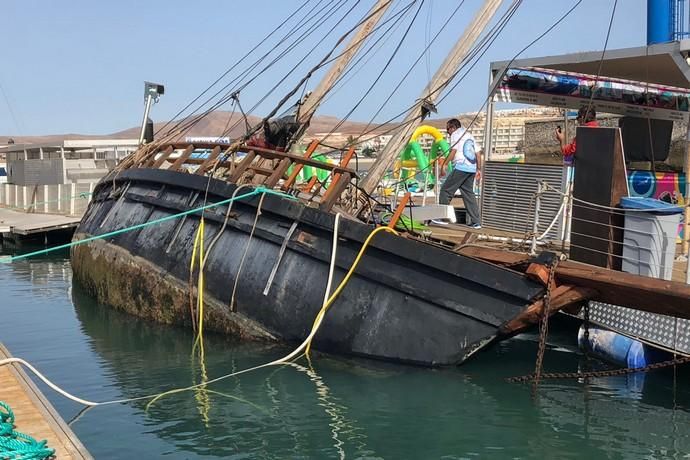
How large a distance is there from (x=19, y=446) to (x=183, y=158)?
783 cm

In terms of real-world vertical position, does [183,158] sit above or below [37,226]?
above

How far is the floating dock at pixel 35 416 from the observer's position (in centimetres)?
521

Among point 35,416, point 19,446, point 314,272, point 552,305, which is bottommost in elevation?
point 35,416

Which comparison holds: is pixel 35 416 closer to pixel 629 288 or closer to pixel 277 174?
pixel 277 174

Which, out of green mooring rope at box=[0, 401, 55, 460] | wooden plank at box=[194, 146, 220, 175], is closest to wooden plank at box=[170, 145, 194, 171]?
wooden plank at box=[194, 146, 220, 175]

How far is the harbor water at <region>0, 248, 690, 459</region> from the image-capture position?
6.71 meters

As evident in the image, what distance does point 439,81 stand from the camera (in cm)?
1073

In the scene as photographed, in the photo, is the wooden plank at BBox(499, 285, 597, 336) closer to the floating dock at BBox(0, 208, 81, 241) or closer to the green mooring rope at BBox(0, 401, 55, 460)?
the green mooring rope at BBox(0, 401, 55, 460)

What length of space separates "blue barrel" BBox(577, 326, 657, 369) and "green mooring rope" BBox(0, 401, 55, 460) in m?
6.16

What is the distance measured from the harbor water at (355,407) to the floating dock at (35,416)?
0.73 meters

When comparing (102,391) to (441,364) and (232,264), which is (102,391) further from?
(441,364)

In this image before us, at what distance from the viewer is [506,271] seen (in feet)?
26.5

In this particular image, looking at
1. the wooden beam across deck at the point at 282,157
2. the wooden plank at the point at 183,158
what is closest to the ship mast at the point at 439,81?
the wooden beam across deck at the point at 282,157

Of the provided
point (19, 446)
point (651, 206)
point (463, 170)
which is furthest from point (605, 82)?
point (19, 446)
